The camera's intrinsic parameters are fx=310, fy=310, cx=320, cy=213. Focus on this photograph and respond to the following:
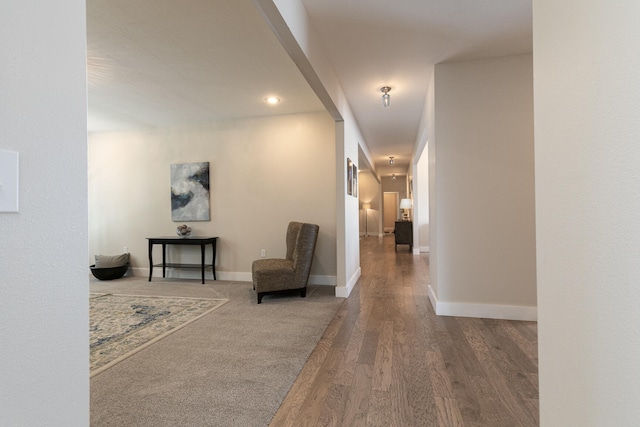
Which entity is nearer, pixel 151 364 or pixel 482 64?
pixel 151 364

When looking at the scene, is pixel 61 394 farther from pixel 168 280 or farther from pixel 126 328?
pixel 168 280

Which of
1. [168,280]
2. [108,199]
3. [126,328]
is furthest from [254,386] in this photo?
[108,199]

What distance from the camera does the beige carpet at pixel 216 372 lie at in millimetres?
1579

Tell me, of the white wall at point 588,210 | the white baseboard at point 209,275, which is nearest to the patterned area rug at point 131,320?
the white baseboard at point 209,275

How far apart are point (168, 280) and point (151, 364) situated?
304cm

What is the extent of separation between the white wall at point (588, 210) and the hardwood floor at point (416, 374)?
0.69 m

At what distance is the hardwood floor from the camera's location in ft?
5.03

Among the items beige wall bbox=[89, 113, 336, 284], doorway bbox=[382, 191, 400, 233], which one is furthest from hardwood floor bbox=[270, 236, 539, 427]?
doorway bbox=[382, 191, 400, 233]

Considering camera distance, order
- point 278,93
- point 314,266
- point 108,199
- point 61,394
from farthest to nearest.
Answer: point 108,199 → point 314,266 → point 278,93 → point 61,394

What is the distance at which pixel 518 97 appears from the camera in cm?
288

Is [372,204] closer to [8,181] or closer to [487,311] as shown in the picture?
[487,311]

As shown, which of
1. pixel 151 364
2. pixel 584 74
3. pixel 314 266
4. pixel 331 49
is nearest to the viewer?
pixel 584 74

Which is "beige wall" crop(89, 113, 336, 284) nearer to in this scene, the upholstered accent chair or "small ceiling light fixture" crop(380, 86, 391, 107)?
the upholstered accent chair

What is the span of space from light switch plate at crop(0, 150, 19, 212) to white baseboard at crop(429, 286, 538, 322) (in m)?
3.15
